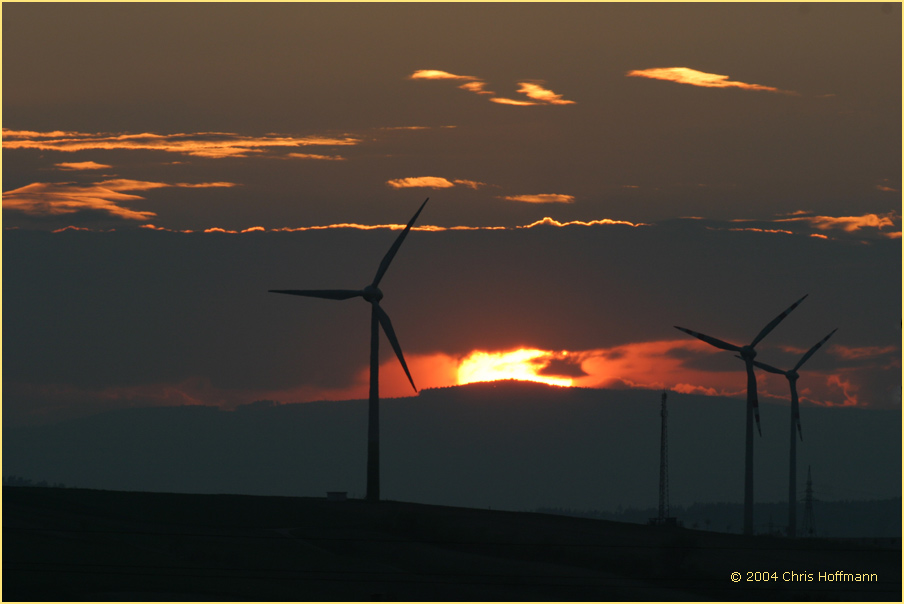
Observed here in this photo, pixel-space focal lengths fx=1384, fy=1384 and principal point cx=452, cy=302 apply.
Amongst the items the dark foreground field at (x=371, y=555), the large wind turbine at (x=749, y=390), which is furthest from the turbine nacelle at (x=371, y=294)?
the large wind turbine at (x=749, y=390)

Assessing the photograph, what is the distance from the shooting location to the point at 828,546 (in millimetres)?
167750

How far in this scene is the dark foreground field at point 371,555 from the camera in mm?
108750

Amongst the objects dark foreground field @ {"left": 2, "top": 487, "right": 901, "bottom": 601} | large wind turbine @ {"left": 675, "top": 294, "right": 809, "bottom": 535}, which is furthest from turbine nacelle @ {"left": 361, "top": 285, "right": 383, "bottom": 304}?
large wind turbine @ {"left": 675, "top": 294, "right": 809, "bottom": 535}

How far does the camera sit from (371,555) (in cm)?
12900

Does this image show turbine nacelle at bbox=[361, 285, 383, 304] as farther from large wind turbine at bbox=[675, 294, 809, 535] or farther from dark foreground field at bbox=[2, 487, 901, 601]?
large wind turbine at bbox=[675, 294, 809, 535]

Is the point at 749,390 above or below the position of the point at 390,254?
below

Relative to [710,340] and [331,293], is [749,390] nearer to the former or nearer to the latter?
[710,340]

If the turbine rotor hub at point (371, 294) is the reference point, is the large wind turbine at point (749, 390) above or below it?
below

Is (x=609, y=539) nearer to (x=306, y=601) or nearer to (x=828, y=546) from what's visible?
(x=828, y=546)

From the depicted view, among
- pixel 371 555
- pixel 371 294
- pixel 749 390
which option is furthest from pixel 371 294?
pixel 749 390

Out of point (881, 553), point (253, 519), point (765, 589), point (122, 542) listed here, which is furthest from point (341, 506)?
point (881, 553)

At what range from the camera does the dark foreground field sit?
10875 cm

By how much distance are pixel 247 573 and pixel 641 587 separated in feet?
124

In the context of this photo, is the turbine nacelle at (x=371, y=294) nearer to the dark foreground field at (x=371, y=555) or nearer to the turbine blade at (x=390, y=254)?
the turbine blade at (x=390, y=254)
